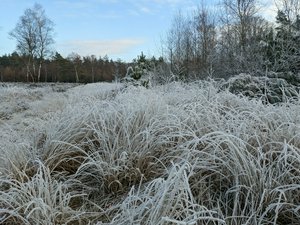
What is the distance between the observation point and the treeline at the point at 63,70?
3491 centimetres

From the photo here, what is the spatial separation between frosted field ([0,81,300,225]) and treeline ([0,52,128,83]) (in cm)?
3131

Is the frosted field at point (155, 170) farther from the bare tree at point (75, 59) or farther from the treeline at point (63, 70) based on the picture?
the bare tree at point (75, 59)

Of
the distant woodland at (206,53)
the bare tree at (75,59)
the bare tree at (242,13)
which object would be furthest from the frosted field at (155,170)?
the bare tree at (75,59)

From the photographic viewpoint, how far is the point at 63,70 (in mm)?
37469

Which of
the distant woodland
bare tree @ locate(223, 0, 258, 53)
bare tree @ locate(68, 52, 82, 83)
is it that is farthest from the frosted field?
bare tree @ locate(68, 52, 82, 83)

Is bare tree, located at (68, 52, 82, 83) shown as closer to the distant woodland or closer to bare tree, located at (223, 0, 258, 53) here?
the distant woodland

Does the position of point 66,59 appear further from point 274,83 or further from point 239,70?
point 274,83

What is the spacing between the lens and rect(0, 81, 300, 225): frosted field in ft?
5.51

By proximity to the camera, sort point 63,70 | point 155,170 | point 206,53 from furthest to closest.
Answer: point 63,70 < point 206,53 < point 155,170

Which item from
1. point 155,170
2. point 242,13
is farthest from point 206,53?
point 155,170

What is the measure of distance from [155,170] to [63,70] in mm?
36709

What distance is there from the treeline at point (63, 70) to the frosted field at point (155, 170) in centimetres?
3131

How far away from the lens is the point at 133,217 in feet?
5.17

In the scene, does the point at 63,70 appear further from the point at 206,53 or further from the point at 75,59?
the point at 206,53
